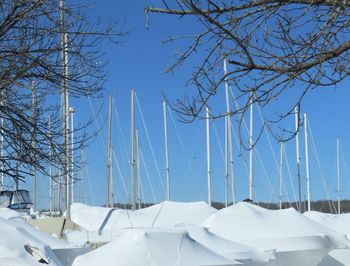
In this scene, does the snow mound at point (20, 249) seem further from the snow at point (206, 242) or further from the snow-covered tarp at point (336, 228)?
the snow-covered tarp at point (336, 228)

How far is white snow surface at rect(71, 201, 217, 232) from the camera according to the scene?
687 inches

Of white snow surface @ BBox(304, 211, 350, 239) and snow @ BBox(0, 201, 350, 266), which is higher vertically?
snow @ BBox(0, 201, 350, 266)

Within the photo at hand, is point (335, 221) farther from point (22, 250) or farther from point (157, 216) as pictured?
point (22, 250)

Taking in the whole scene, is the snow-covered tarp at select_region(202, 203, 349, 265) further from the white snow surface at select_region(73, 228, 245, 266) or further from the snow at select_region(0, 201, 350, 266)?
the white snow surface at select_region(73, 228, 245, 266)

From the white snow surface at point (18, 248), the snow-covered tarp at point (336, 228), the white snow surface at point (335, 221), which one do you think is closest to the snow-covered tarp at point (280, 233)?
the snow-covered tarp at point (336, 228)

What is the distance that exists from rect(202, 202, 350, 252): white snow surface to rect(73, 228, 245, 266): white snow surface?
9.71 feet

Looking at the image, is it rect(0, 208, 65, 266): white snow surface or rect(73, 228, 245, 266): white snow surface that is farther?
rect(73, 228, 245, 266): white snow surface

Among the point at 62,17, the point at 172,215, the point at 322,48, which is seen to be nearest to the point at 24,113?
the point at 62,17

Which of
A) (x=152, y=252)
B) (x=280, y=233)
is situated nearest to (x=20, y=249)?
(x=152, y=252)

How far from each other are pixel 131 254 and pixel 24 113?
13.4ft

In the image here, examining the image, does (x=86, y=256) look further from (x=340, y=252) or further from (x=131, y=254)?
(x=340, y=252)

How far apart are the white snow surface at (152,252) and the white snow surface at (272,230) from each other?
2.96 m

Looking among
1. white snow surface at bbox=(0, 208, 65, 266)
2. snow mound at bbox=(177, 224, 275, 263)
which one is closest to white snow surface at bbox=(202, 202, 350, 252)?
snow mound at bbox=(177, 224, 275, 263)

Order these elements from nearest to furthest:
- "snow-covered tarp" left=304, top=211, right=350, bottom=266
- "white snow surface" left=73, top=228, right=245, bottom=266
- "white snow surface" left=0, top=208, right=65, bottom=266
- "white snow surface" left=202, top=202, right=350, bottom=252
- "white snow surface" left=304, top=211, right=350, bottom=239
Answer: "white snow surface" left=0, top=208, right=65, bottom=266 < "white snow surface" left=73, top=228, right=245, bottom=266 < "white snow surface" left=202, top=202, right=350, bottom=252 < "snow-covered tarp" left=304, top=211, right=350, bottom=266 < "white snow surface" left=304, top=211, right=350, bottom=239
